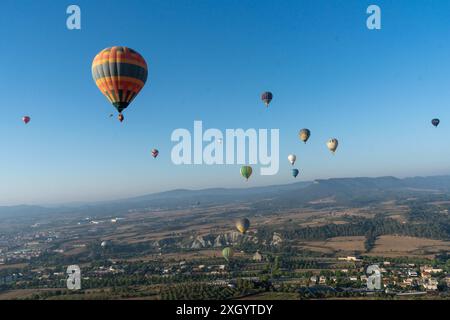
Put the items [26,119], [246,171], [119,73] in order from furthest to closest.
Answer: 1. [246,171]
2. [26,119]
3. [119,73]

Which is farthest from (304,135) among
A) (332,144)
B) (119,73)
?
(119,73)

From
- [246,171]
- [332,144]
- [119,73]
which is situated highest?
[119,73]

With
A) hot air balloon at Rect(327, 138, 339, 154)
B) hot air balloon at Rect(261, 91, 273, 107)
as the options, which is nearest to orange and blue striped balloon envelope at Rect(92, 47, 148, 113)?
hot air balloon at Rect(261, 91, 273, 107)

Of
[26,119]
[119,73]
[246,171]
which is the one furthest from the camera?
[246,171]

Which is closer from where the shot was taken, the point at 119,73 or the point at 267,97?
the point at 119,73

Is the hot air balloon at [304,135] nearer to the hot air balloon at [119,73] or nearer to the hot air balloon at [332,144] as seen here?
the hot air balloon at [332,144]

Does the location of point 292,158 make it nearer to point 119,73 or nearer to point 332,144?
point 332,144

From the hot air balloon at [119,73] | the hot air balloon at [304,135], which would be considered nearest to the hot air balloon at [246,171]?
the hot air balloon at [304,135]
